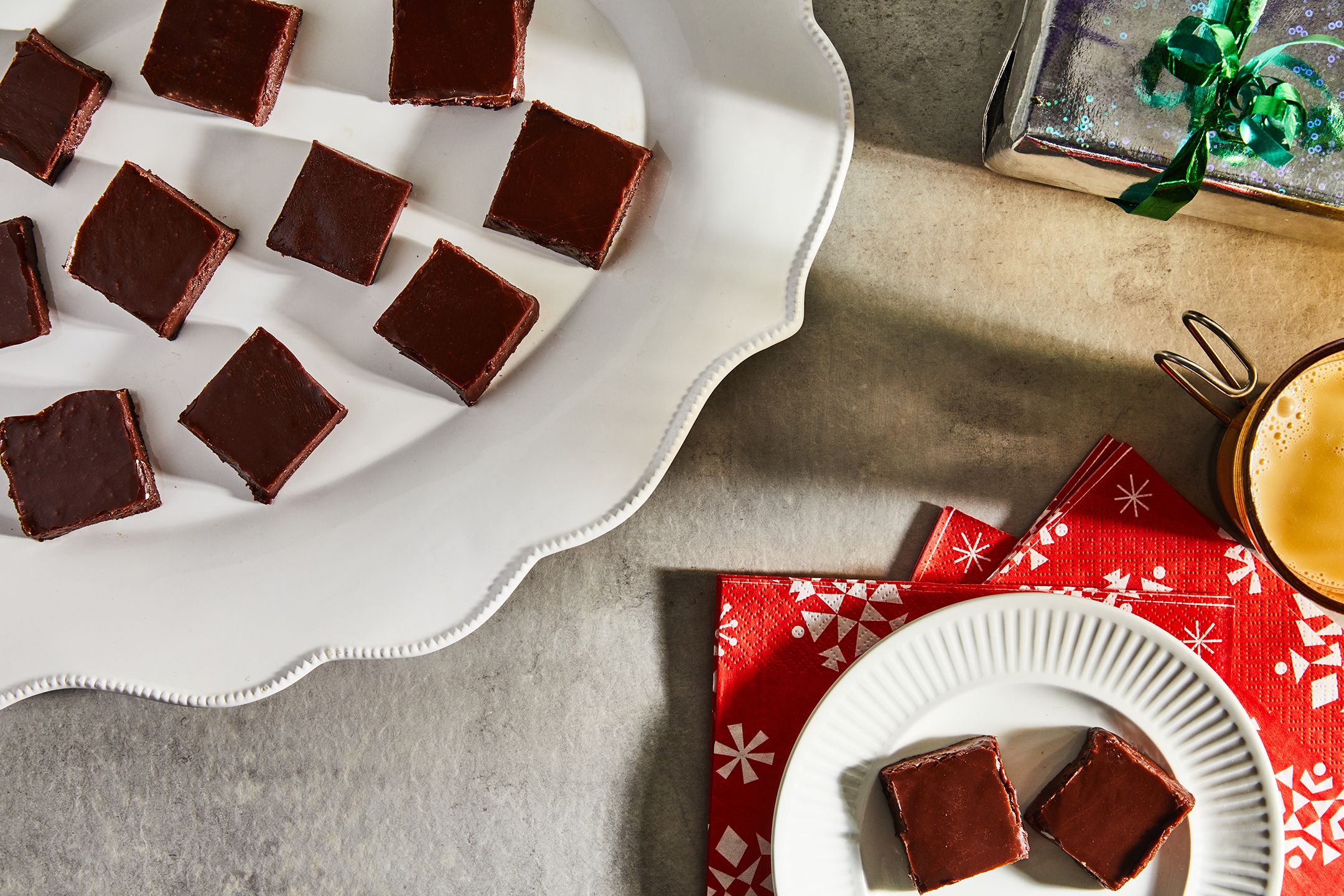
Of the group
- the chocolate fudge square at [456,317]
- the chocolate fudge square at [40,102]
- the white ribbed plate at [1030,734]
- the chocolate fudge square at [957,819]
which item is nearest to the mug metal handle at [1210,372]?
the white ribbed plate at [1030,734]

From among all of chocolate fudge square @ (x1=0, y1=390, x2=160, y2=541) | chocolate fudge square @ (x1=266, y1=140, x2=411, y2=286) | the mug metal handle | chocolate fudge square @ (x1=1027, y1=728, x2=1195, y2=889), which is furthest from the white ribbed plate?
chocolate fudge square @ (x1=0, y1=390, x2=160, y2=541)

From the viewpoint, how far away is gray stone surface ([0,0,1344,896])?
5.72 feet

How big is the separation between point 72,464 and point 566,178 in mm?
1190

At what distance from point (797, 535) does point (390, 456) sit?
2.95 ft

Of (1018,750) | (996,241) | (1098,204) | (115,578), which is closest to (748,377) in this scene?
(996,241)

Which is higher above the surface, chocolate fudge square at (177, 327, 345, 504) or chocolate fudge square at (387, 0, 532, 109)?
chocolate fudge square at (387, 0, 532, 109)

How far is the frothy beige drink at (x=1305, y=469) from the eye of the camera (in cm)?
149

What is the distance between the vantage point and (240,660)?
171cm

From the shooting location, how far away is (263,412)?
168cm

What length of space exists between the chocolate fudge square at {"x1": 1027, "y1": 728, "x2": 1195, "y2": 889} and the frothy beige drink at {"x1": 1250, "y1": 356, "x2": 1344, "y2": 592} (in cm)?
48

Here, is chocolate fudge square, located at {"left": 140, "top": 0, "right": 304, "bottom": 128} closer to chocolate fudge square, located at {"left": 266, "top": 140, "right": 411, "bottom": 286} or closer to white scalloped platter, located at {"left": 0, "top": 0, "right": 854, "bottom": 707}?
white scalloped platter, located at {"left": 0, "top": 0, "right": 854, "bottom": 707}

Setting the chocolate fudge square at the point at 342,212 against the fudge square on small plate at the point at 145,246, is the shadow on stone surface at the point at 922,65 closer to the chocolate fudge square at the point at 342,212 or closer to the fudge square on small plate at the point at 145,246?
the chocolate fudge square at the point at 342,212

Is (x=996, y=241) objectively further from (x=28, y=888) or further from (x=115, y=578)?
(x=28, y=888)

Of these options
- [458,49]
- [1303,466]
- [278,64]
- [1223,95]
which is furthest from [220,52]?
[1303,466]
